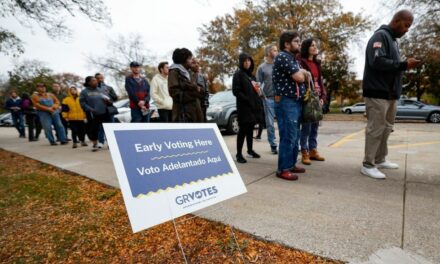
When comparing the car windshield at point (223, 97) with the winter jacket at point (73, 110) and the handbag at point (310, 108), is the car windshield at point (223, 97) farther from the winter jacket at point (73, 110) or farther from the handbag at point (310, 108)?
the handbag at point (310, 108)

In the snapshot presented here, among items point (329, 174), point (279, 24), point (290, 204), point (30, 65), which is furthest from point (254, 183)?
point (30, 65)

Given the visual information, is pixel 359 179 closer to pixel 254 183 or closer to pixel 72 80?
pixel 254 183

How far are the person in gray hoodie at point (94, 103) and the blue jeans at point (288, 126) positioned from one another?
4.34 meters

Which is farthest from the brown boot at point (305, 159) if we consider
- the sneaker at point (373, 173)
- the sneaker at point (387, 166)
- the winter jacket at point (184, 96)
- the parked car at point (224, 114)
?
the parked car at point (224, 114)

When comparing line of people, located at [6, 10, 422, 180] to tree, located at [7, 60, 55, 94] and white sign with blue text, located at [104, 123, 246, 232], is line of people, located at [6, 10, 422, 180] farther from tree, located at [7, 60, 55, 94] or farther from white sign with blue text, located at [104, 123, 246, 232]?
tree, located at [7, 60, 55, 94]

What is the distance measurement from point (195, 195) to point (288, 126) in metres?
1.87

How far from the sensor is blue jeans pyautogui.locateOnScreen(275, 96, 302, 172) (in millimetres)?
3145

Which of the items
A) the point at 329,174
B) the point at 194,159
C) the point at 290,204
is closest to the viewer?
the point at 194,159

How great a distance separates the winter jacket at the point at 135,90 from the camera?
5328 millimetres

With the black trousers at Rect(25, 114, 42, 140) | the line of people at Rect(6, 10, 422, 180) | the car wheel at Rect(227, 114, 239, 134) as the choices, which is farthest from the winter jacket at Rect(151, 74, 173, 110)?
the black trousers at Rect(25, 114, 42, 140)

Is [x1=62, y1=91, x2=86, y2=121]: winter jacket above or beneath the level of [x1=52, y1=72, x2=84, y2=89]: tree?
beneath

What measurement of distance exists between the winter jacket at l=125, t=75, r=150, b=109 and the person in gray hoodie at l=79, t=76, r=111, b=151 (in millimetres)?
990

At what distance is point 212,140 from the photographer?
2043 millimetres

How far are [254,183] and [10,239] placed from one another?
241cm
